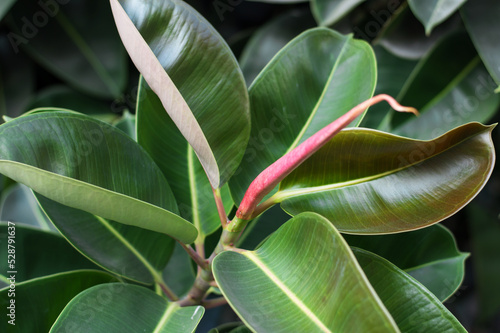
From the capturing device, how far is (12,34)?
0.99m

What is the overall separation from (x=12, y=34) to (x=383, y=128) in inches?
32.1

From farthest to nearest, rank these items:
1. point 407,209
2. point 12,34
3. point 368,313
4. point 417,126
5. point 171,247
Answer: point 12,34 < point 417,126 < point 171,247 < point 407,209 < point 368,313

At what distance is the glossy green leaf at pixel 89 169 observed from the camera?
0.39m

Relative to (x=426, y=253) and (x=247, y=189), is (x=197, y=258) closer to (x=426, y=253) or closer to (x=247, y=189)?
(x=247, y=189)

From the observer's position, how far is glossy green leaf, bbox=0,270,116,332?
21.8 inches

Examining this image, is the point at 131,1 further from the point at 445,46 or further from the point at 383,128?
the point at 445,46

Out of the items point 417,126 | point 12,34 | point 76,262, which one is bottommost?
point 76,262

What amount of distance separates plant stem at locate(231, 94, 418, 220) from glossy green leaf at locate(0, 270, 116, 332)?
0.84ft

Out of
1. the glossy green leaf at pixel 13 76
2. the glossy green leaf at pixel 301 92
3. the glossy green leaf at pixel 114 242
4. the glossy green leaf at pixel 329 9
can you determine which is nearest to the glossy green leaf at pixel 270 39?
the glossy green leaf at pixel 329 9

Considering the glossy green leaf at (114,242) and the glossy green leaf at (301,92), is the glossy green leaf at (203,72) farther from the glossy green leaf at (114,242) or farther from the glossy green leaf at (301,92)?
the glossy green leaf at (114,242)

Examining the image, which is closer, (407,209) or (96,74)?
(407,209)

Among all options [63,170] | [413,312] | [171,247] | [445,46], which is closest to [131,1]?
[63,170]

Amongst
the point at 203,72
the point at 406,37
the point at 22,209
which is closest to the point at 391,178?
the point at 203,72

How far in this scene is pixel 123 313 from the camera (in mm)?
504
